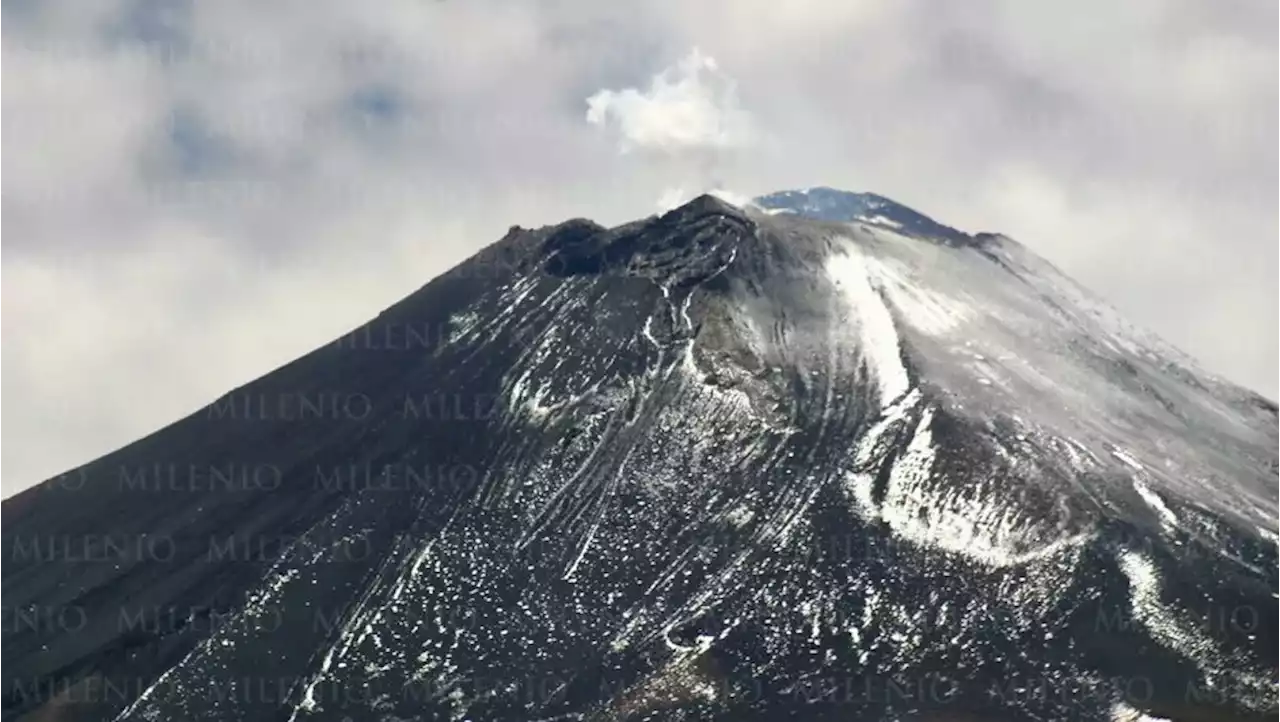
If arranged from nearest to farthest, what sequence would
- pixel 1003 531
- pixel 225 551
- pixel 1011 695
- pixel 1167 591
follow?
1. pixel 1011 695
2. pixel 1167 591
3. pixel 1003 531
4. pixel 225 551

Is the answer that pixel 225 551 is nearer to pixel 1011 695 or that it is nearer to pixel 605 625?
pixel 605 625

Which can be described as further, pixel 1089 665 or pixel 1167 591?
pixel 1167 591

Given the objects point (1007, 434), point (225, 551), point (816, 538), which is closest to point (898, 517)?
point (816, 538)

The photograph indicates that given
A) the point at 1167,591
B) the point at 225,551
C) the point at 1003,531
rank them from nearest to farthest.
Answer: the point at 1167,591, the point at 1003,531, the point at 225,551

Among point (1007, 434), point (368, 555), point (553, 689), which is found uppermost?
point (1007, 434)

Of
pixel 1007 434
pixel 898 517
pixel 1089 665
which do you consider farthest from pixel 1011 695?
pixel 1007 434

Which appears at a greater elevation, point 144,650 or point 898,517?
point 898,517

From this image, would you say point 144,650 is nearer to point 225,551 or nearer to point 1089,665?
point 225,551

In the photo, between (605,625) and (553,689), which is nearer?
(553,689)

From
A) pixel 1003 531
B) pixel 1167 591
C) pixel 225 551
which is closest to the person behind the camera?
pixel 1167 591
